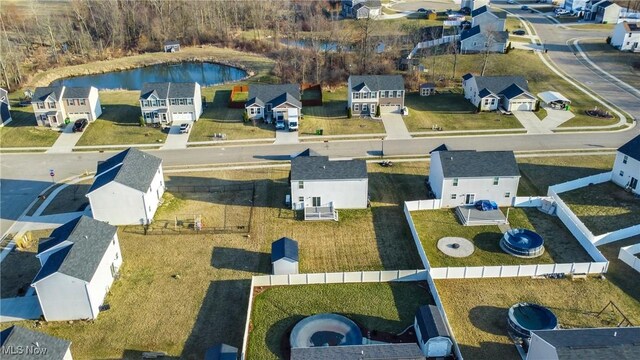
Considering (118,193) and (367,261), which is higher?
(118,193)

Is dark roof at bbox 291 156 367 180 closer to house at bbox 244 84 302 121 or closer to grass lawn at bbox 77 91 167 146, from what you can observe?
house at bbox 244 84 302 121

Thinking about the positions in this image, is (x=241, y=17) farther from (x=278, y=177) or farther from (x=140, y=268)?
(x=140, y=268)

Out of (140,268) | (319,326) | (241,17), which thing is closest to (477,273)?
(319,326)

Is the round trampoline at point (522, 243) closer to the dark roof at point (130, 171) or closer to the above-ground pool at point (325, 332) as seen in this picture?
the above-ground pool at point (325, 332)

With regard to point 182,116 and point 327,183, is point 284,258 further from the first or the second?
point 182,116
